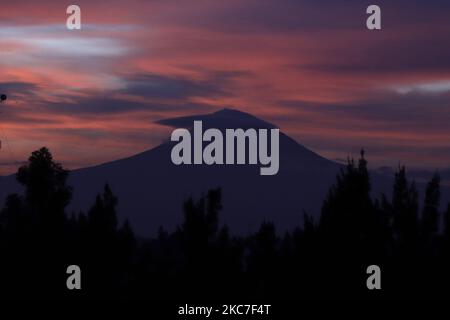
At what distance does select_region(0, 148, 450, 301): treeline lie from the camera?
42.4m

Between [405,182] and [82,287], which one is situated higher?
[405,182]

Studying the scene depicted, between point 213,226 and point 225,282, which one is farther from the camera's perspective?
point 213,226

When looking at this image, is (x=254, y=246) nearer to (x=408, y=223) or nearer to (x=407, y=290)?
(x=408, y=223)

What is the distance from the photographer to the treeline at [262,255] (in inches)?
1668

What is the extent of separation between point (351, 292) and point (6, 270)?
16.2 m

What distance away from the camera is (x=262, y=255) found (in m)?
52.7
